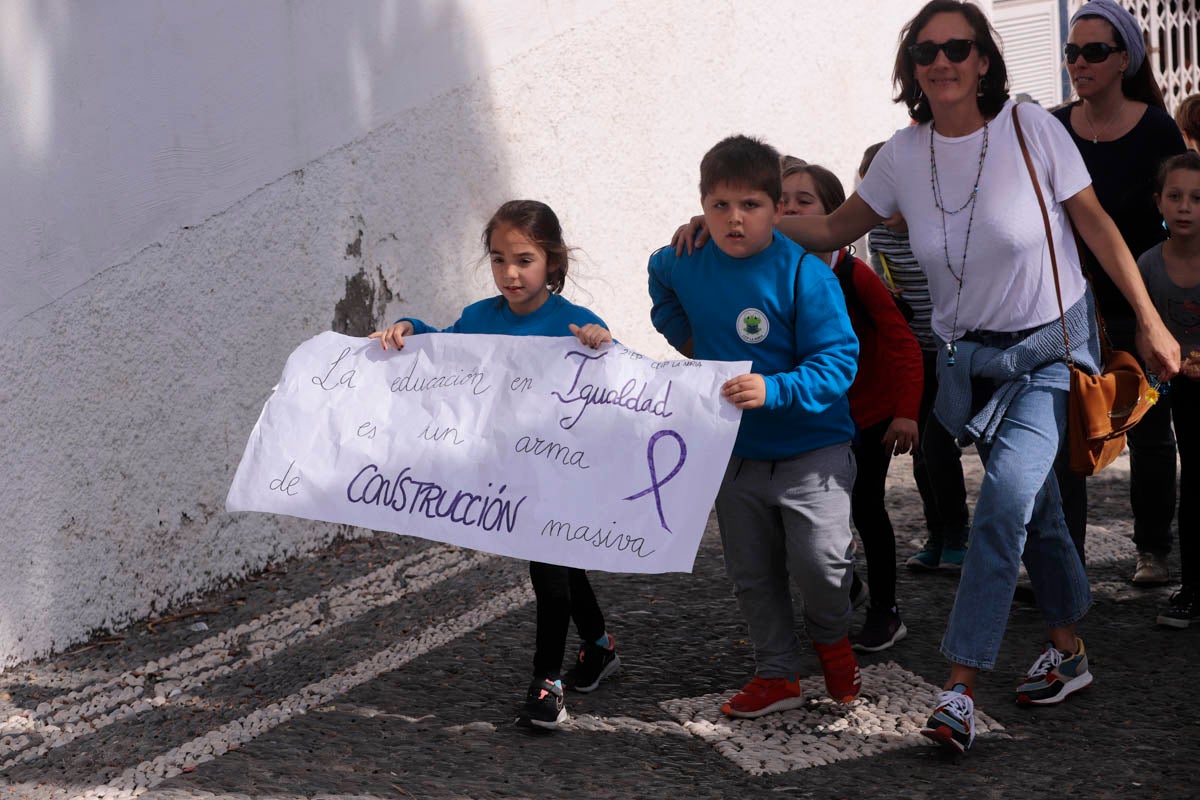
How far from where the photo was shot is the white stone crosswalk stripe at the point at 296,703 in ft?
11.6

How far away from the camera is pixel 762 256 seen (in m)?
3.71

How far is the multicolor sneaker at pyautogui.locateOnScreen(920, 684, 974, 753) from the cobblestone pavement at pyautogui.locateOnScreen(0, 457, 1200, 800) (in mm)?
69

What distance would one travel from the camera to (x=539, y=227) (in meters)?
3.86

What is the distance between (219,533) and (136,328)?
Answer: 91 centimetres

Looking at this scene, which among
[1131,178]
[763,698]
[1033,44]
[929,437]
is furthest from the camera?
[1033,44]

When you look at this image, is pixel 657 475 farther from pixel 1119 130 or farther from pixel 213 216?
pixel 213 216

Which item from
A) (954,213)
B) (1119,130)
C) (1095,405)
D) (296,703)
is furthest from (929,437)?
(296,703)

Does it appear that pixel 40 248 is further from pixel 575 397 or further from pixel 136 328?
pixel 575 397

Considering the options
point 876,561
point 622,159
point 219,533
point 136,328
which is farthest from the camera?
point 622,159

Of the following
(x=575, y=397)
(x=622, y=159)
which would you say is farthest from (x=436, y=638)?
(x=622, y=159)

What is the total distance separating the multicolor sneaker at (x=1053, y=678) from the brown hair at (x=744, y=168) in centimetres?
158

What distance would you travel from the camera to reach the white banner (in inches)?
139

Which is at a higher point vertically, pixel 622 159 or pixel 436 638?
pixel 622 159

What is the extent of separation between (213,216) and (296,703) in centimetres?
211
